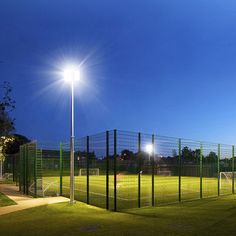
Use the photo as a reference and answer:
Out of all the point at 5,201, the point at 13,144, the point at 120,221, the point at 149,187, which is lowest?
the point at 149,187

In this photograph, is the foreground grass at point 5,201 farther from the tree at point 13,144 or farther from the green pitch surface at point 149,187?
the tree at point 13,144

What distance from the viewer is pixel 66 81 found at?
16.8 m

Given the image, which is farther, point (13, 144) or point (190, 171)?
point (13, 144)

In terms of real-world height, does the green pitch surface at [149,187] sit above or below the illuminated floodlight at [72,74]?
below

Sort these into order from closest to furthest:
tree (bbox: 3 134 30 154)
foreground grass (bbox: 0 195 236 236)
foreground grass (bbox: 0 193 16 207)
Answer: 1. foreground grass (bbox: 0 195 236 236)
2. foreground grass (bbox: 0 193 16 207)
3. tree (bbox: 3 134 30 154)

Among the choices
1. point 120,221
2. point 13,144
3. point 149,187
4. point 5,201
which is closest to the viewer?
point 120,221

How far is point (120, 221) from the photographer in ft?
41.2

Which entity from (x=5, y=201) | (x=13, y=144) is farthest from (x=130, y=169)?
(x=13, y=144)

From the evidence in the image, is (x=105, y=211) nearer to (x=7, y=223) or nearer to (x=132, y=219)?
(x=132, y=219)

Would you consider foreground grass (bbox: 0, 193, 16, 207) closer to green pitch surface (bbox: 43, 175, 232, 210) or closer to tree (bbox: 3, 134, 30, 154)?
green pitch surface (bbox: 43, 175, 232, 210)

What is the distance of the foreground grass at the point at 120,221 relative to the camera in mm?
11000

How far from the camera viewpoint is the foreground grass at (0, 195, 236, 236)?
36.1 ft

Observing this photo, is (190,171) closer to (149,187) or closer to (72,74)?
(149,187)

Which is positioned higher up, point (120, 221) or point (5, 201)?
point (120, 221)
